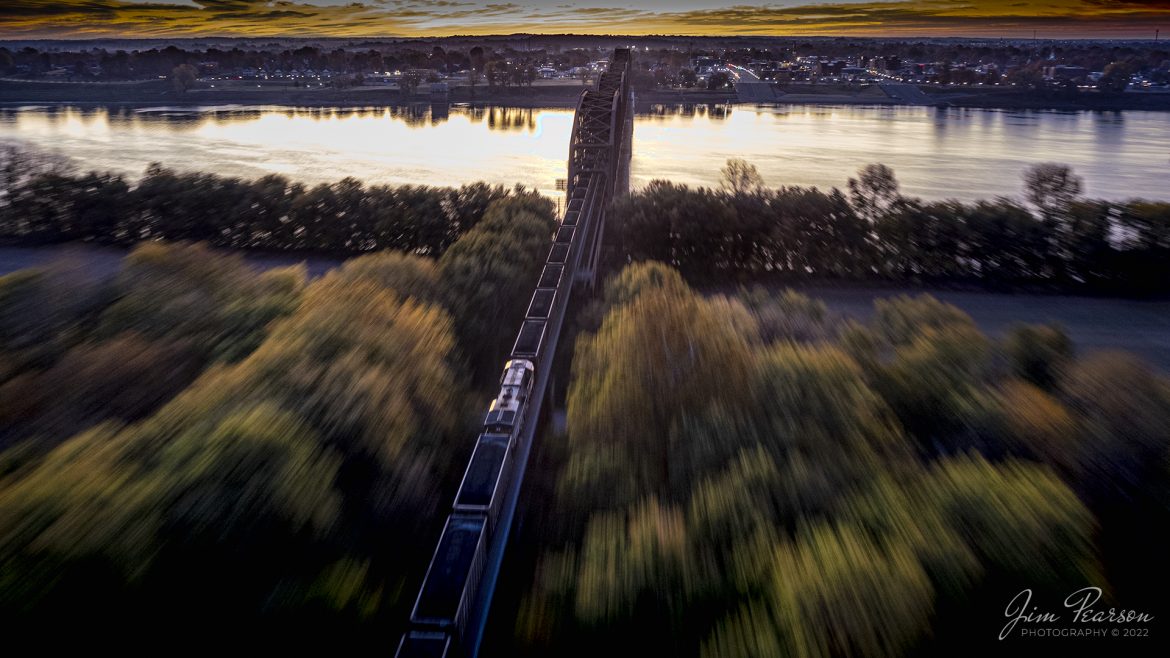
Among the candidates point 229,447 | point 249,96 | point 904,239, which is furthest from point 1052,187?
point 249,96

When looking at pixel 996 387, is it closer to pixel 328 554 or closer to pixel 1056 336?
pixel 1056 336

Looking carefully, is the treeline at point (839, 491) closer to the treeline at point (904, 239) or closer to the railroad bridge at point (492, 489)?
the railroad bridge at point (492, 489)

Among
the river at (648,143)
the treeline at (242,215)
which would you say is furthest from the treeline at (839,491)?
the river at (648,143)

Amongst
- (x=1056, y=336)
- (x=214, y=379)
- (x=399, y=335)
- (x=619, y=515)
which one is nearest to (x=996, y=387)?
(x=1056, y=336)

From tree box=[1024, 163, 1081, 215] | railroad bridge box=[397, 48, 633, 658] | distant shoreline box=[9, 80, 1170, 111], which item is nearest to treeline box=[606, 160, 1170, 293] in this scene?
tree box=[1024, 163, 1081, 215]

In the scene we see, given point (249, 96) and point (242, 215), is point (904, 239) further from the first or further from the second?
point (249, 96)
